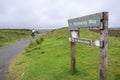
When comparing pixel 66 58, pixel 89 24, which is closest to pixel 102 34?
pixel 89 24

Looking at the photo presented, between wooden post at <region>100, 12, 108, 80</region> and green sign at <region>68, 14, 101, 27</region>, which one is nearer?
wooden post at <region>100, 12, 108, 80</region>

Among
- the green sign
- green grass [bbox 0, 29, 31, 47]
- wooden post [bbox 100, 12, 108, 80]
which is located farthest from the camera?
green grass [bbox 0, 29, 31, 47]

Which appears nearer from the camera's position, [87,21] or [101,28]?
[101,28]

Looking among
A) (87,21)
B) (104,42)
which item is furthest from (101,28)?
(87,21)

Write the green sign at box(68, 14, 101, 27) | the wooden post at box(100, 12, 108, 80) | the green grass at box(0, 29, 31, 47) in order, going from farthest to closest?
the green grass at box(0, 29, 31, 47) < the green sign at box(68, 14, 101, 27) < the wooden post at box(100, 12, 108, 80)

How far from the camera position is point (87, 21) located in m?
9.09

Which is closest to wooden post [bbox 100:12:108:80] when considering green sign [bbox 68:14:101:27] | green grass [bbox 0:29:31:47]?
green sign [bbox 68:14:101:27]

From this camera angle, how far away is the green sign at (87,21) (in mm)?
8125

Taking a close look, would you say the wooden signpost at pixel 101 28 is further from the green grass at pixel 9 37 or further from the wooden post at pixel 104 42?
the green grass at pixel 9 37

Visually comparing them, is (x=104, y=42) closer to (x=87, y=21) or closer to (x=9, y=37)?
(x=87, y=21)

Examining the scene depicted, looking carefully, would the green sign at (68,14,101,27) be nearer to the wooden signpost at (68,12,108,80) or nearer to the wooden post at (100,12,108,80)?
the wooden signpost at (68,12,108,80)

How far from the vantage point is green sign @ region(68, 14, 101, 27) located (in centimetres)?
812

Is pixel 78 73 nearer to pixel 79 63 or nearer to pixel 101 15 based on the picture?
pixel 79 63

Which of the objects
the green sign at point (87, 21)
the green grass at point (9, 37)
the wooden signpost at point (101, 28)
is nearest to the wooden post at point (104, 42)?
the wooden signpost at point (101, 28)
